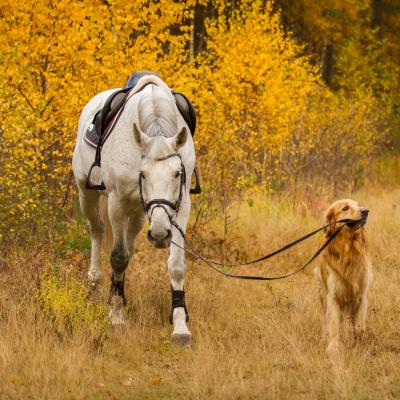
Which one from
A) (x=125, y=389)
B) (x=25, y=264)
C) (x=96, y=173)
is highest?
(x=96, y=173)

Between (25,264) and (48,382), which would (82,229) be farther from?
(48,382)

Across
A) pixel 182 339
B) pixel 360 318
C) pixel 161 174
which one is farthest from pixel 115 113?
pixel 360 318

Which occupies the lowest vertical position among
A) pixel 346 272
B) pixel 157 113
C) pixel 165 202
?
pixel 346 272

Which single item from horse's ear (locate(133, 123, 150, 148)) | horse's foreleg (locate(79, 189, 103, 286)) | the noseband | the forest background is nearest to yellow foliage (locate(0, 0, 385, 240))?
the forest background

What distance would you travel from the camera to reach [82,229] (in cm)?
923

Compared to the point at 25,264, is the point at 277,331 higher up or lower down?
lower down

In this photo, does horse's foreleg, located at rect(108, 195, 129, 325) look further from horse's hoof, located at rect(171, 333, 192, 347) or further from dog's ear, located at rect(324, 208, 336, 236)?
dog's ear, located at rect(324, 208, 336, 236)

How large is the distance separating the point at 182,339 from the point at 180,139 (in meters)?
1.52

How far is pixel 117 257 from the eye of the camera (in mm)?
6281

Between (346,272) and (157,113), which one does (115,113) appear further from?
(346,272)

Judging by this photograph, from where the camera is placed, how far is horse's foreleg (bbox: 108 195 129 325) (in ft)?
19.8

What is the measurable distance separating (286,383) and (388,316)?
2.01m

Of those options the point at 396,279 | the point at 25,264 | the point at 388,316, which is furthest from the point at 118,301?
the point at 396,279

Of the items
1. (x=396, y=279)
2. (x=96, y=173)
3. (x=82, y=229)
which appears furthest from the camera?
(x=82, y=229)
